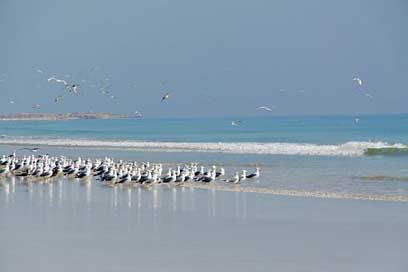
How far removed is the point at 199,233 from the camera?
47.7ft

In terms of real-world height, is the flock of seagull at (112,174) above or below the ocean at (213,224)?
above

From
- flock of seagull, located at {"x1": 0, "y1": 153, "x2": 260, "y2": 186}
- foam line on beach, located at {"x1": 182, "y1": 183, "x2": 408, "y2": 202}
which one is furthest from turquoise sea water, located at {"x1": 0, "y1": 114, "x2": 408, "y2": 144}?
foam line on beach, located at {"x1": 182, "y1": 183, "x2": 408, "y2": 202}

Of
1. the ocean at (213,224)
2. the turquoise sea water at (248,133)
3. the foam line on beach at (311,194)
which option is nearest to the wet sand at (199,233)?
the ocean at (213,224)

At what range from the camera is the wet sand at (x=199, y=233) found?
1226 cm

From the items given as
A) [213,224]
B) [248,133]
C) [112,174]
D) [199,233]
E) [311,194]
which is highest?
[248,133]

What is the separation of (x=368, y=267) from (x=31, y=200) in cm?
915

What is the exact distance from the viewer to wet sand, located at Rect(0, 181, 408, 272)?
12.3 metres

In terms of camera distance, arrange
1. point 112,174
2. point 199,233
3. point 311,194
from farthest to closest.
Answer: point 112,174
point 311,194
point 199,233

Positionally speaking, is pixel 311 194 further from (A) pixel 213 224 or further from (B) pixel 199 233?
(B) pixel 199 233

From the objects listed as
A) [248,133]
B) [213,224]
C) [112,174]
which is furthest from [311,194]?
[248,133]

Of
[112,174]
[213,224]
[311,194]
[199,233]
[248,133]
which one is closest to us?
[199,233]

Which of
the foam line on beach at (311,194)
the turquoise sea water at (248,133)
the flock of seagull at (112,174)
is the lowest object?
the foam line on beach at (311,194)

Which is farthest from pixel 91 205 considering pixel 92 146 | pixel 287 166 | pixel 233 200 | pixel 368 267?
pixel 92 146

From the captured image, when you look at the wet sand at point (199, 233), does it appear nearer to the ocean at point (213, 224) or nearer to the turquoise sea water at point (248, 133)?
the ocean at point (213, 224)
